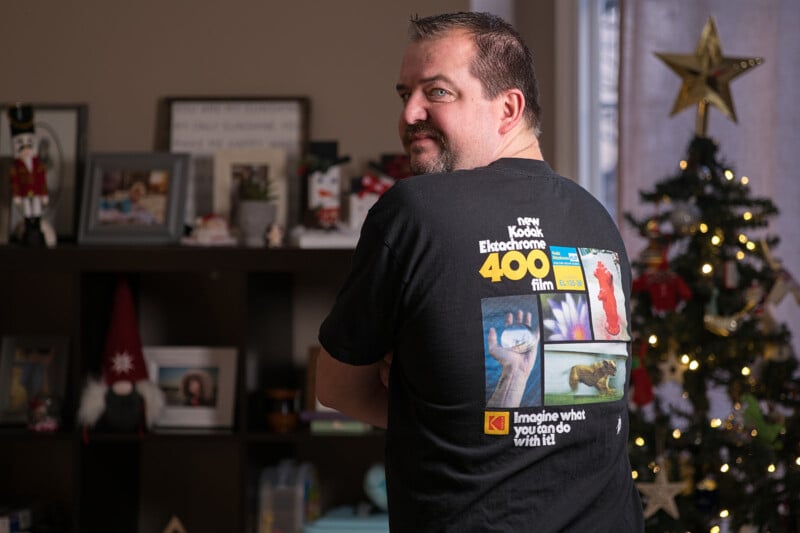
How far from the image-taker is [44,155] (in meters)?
3.28

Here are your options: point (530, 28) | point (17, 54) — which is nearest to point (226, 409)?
point (17, 54)

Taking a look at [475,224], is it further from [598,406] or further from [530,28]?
[530,28]

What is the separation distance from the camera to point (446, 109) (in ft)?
4.54

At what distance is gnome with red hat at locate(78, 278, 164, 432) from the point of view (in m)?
2.95

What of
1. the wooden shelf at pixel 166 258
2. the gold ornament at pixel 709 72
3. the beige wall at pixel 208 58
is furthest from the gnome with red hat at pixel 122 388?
the gold ornament at pixel 709 72

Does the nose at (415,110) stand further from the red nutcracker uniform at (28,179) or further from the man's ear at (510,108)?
the red nutcracker uniform at (28,179)

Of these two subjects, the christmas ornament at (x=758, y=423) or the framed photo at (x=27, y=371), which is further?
the framed photo at (x=27, y=371)

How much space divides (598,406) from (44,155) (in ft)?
8.10

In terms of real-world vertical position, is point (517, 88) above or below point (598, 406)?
above

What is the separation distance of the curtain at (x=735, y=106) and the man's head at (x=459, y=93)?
2.00 metres

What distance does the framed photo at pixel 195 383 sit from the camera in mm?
3055

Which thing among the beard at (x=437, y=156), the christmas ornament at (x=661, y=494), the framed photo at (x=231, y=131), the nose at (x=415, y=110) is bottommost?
the christmas ornament at (x=661, y=494)

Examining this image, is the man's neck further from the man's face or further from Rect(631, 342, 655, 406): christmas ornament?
Rect(631, 342, 655, 406): christmas ornament

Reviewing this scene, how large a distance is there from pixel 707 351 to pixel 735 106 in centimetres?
96
